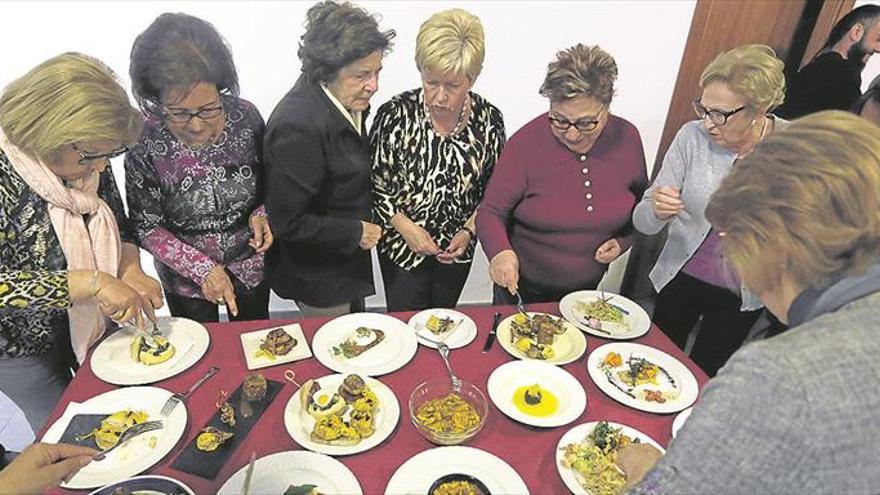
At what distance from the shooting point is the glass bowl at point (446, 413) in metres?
1.61

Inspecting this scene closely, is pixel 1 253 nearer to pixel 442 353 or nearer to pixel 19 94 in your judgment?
pixel 19 94

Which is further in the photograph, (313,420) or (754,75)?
(754,75)

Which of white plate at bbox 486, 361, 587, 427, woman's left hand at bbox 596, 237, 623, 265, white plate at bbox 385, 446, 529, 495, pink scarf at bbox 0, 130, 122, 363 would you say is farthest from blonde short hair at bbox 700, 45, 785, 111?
pink scarf at bbox 0, 130, 122, 363

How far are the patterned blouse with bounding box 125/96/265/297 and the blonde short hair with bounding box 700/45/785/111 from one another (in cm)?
173

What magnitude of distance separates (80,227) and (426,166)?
1.25 m

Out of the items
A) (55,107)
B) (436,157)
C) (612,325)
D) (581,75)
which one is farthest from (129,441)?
(581,75)

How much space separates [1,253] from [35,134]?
382 millimetres

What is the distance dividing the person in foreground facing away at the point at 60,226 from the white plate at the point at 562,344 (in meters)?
1.18

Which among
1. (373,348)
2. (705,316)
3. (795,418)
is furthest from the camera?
(705,316)

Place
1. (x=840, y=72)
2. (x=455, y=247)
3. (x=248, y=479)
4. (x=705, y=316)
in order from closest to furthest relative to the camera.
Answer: (x=248, y=479) < (x=455, y=247) < (x=705, y=316) < (x=840, y=72)

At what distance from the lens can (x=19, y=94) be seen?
162 cm

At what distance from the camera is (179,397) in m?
1.71

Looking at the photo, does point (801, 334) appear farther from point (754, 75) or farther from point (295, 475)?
point (754, 75)

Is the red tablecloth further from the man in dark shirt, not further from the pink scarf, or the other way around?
the man in dark shirt
